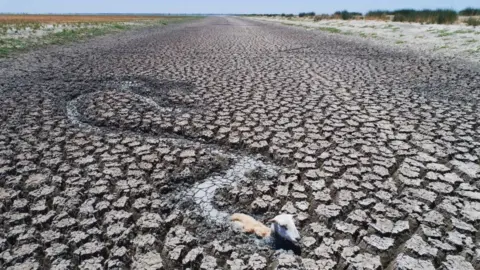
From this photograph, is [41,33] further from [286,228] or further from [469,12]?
[469,12]

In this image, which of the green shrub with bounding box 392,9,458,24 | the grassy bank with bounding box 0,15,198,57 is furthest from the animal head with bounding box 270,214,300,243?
the green shrub with bounding box 392,9,458,24

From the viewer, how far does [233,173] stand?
2.62 m

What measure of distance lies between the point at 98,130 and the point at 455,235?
3.13m

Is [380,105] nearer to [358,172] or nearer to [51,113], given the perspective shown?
[358,172]

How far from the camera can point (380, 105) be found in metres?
4.19

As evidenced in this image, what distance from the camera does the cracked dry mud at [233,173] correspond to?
5.84ft

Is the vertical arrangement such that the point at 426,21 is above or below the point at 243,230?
above

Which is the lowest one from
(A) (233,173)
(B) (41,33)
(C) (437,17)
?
(A) (233,173)

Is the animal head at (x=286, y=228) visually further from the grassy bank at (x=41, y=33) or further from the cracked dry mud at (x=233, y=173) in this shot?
the grassy bank at (x=41, y=33)

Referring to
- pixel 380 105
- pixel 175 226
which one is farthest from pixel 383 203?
pixel 380 105

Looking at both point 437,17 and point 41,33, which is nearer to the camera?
point 41,33

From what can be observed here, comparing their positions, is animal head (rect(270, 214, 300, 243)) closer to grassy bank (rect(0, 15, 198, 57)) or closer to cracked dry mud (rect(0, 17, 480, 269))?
cracked dry mud (rect(0, 17, 480, 269))

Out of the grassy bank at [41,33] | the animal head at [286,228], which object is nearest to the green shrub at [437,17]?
the grassy bank at [41,33]

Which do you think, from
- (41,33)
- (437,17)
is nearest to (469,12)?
(437,17)
